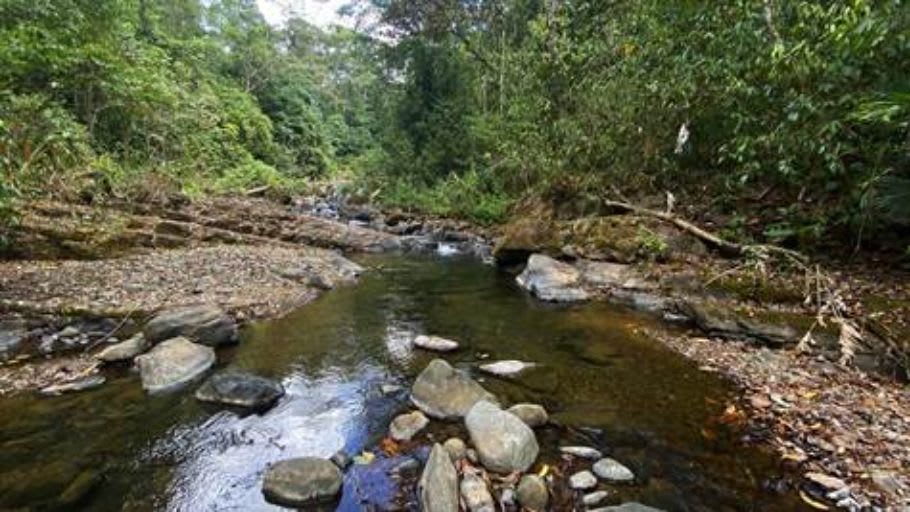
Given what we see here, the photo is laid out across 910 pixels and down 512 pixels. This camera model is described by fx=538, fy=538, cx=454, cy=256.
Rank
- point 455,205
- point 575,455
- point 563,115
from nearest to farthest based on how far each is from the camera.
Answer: point 575,455
point 563,115
point 455,205

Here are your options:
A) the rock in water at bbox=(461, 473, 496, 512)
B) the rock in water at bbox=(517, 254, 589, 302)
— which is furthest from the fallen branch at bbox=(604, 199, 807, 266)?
the rock in water at bbox=(461, 473, 496, 512)

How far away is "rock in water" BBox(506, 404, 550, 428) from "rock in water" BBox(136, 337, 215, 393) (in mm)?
3215

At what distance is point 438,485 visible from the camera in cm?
343

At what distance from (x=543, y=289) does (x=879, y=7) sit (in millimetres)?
5438

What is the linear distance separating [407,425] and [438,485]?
3.31 feet

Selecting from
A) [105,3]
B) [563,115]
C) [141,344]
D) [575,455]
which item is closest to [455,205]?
[563,115]

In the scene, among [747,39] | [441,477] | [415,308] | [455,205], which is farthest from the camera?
[455,205]

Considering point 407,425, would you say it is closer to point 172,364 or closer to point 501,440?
point 501,440

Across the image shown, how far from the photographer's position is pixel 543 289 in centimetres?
891

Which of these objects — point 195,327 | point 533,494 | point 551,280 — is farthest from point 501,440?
point 551,280

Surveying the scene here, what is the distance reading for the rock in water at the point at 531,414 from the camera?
4426mm

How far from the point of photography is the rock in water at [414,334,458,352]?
20.7 feet

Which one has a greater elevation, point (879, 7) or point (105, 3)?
point (105, 3)

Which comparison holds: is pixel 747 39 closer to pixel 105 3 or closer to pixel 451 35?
pixel 105 3
